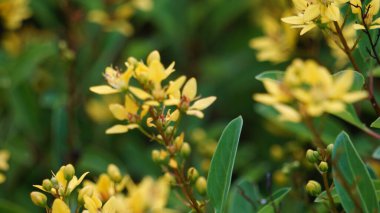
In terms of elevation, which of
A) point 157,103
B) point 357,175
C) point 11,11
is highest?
point 11,11

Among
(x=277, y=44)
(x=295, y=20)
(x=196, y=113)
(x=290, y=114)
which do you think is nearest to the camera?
(x=290, y=114)

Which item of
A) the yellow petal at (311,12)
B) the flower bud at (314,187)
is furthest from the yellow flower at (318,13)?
the flower bud at (314,187)

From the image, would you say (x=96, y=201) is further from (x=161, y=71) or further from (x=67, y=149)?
(x=67, y=149)

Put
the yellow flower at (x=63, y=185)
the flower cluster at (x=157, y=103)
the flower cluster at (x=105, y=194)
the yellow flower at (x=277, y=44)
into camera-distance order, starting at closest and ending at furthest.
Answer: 1. the flower cluster at (x=105, y=194)
2. the flower cluster at (x=157, y=103)
3. the yellow flower at (x=63, y=185)
4. the yellow flower at (x=277, y=44)

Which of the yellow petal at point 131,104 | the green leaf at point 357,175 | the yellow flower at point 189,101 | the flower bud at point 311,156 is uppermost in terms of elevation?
the yellow petal at point 131,104

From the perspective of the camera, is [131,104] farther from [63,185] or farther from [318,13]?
[318,13]

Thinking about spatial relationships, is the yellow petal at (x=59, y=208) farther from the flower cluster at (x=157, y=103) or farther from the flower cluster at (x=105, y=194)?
the flower cluster at (x=157, y=103)

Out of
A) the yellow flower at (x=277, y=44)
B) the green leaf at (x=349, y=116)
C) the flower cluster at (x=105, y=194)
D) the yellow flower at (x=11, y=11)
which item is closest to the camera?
the flower cluster at (x=105, y=194)

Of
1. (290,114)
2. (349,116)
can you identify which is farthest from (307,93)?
(349,116)

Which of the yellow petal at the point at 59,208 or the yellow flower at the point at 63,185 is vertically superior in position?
the yellow flower at the point at 63,185

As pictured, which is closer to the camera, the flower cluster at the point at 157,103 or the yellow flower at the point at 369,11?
Result: the flower cluster at the point at 157,103
